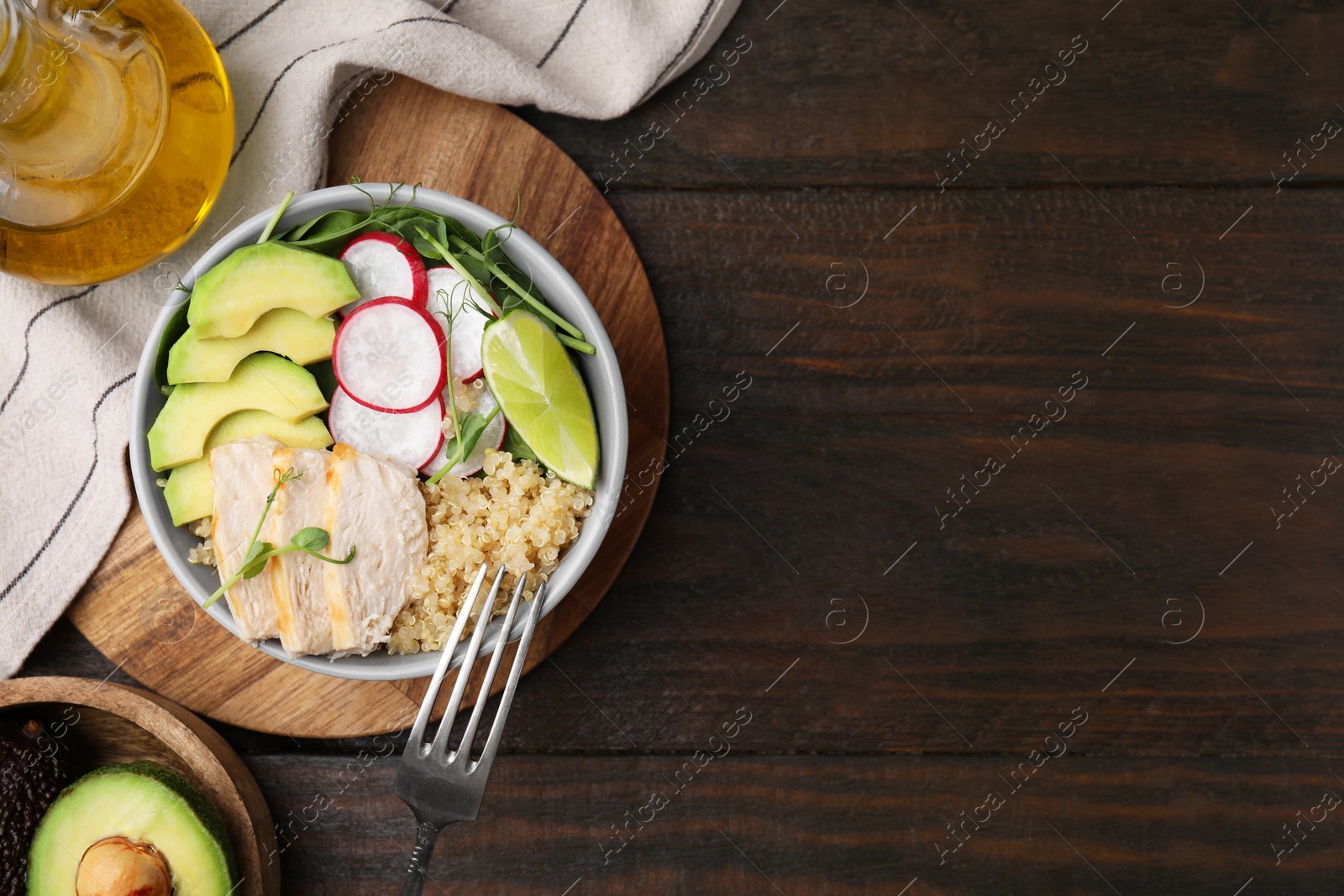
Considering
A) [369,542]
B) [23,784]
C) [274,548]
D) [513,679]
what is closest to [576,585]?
[513,679]

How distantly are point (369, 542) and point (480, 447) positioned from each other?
0.20 meters

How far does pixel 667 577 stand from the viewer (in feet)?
4.98

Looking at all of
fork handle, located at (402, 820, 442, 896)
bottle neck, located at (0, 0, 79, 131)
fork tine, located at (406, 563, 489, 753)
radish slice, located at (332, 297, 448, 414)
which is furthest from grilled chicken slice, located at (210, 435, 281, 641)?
bottle neck, located at (0, 0, 79, 131)

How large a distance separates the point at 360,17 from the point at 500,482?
2.57 ft

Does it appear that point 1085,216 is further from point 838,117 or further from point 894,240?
point 838,117

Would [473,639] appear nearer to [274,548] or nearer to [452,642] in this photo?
[452,642]

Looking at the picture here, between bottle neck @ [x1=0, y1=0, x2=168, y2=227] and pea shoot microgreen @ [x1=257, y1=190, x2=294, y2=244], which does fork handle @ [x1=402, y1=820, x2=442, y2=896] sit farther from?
bottle neck @ [x1=0, y1=0, x2=168, y2=227]

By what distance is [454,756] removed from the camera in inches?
50.3

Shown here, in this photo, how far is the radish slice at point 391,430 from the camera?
1.25 meters

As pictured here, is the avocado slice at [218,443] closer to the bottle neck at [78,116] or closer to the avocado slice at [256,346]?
the avocado slice at [256,346]

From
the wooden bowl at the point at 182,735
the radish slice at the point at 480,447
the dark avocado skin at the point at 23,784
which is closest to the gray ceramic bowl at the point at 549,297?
the radish slice at the point at 480,447

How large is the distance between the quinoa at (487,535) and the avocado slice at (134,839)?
368 millimetres

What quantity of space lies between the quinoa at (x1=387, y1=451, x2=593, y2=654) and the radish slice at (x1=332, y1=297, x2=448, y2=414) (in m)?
0.14

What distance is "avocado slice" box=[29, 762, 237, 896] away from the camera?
1213 mm
